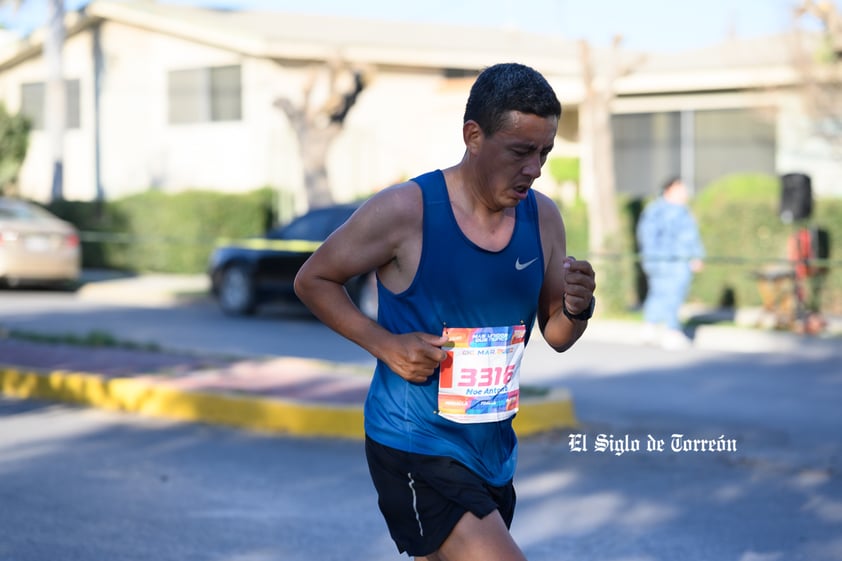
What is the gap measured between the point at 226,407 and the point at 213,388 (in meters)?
0.53

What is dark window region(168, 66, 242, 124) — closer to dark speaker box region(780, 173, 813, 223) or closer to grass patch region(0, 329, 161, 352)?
dark speaker box region(780, 173, 813, 223)

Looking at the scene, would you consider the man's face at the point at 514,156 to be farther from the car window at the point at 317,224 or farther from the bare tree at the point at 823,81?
the bare tree at the point at 823,81

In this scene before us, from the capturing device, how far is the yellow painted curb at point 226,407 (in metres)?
9.47

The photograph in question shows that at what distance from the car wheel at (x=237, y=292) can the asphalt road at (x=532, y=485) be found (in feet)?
25.0

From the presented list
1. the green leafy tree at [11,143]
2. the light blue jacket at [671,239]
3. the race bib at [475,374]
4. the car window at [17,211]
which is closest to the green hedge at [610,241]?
the light blue jacket at [671,239]

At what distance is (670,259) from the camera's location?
1548cm

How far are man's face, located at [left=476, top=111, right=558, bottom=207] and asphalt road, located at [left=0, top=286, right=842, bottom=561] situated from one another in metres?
2.95

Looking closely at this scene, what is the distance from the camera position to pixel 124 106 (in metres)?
32.5

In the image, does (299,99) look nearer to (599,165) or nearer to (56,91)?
(56,91)

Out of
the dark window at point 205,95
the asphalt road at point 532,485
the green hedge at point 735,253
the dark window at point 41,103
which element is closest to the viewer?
the asphalt road at point 532,485

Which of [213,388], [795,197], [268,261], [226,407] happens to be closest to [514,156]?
[226,407]

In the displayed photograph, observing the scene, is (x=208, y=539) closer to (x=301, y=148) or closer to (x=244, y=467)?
(x=244, y=467)

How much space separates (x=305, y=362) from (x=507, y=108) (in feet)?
28.3

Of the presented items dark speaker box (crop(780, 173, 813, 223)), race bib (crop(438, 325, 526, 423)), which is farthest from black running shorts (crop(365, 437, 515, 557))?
dark speaker box (crop(780, 173, 813, 223))
